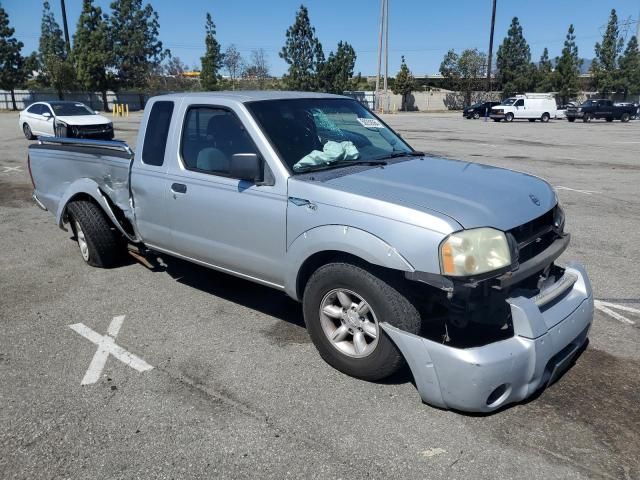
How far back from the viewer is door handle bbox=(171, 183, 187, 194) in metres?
4.37

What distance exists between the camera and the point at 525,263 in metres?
3.19

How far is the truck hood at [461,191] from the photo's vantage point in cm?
312

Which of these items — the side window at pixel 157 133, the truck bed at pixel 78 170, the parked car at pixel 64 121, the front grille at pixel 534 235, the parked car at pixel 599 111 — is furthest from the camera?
the parked car at pixel 599 111

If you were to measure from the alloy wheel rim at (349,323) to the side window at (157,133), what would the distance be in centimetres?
207

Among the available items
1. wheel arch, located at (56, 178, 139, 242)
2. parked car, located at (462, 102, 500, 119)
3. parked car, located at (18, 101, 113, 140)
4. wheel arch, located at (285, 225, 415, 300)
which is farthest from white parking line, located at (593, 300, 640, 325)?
parked car, located at (462, 102, 500, 119)

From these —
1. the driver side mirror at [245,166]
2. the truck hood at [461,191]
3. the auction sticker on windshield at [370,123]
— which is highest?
the auction sticker on windshield at [370,123]

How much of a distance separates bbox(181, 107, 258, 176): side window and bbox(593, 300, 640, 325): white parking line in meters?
3.25

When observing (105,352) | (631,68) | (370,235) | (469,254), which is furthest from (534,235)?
(631,68)

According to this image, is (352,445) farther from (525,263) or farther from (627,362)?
(627,362)

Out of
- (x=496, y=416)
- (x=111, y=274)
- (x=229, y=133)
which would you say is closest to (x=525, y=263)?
(x=496, y=416)

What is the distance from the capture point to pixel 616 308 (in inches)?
187

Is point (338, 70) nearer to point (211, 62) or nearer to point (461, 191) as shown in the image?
point (211, 62)

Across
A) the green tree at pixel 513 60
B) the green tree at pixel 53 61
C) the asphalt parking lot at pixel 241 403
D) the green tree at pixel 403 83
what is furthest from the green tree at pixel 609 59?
the asphalt parking lot at pixel 241 403

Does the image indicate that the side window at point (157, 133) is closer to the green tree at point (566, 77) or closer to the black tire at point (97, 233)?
the black tire at point (97, 233)
